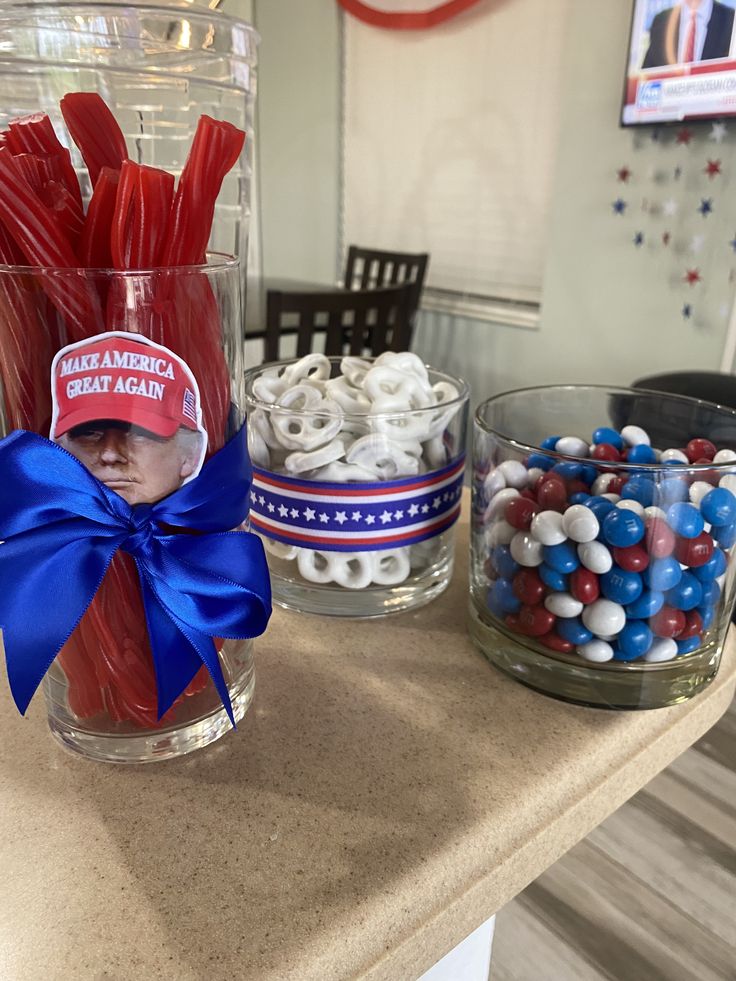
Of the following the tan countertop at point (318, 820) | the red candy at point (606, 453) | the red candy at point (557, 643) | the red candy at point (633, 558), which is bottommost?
the tan countertop at point (318, 820)

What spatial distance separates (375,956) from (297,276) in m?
3.22

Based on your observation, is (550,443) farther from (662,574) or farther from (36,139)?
(36,139)

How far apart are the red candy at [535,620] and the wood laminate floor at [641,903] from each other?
767 millimetres

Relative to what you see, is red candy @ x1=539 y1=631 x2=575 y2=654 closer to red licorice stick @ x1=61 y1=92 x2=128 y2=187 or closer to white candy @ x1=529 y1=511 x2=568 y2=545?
white candy @ x1=529 y1=511 x2=568 y2=545

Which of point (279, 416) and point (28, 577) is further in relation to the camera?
point (279, 416)

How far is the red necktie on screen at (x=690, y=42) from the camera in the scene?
175 centimetres

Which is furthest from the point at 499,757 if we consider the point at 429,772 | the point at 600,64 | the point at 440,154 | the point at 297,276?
the point at 297,276

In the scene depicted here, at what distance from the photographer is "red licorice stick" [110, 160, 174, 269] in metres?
→ 0.31

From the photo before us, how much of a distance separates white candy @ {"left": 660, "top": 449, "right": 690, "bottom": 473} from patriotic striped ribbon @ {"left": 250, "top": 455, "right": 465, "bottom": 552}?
149mm

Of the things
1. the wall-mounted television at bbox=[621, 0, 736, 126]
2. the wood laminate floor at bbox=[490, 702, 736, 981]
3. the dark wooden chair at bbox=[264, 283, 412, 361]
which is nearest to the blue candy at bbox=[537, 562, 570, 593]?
the wood laminate floor at bbox=[490, 702, 736, 981]

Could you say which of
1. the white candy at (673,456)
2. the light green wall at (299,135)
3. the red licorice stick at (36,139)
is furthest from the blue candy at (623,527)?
the light green wall at (299,135)

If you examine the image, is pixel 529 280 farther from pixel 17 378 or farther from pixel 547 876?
pixel 17 378

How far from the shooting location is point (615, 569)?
44 centimetres

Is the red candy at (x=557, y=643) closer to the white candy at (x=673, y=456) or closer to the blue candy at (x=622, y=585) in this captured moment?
the blue candy at (x=622, y=585)
